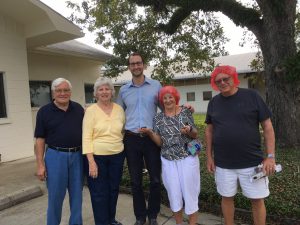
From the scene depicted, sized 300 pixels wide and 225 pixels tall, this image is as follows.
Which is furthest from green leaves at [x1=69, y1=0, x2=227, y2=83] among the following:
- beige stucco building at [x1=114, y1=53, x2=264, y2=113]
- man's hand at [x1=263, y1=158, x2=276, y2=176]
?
beige stucco building at [x1=114, y1=53, x2=264, y2=113]

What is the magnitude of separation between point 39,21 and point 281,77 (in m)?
6.07

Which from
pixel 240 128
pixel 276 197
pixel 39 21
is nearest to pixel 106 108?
pixel 240 128

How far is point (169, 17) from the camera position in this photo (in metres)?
9.76

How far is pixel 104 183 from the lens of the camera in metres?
3.93

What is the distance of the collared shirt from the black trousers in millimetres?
163

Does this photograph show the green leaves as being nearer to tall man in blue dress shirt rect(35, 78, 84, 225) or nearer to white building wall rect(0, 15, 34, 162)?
white building wall rect(0, 15, 34, 162)

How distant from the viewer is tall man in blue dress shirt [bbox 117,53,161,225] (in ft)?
12.9

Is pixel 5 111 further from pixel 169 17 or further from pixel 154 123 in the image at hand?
pixel 154 123

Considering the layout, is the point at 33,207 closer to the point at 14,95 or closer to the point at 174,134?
the point at 174,134

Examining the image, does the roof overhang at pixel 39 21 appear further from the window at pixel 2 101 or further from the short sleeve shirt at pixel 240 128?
the short sleeve shirt at pixel 240 128

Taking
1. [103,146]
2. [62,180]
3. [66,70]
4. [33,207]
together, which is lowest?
[33,207]

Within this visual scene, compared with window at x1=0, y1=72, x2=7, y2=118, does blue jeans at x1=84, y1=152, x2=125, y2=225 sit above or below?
below

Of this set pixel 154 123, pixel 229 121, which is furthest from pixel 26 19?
pixel 229 121

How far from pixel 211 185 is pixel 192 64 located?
7427 mm
